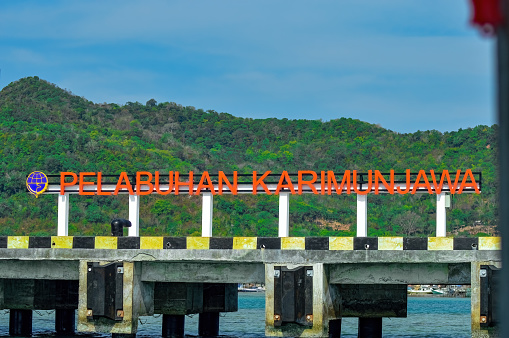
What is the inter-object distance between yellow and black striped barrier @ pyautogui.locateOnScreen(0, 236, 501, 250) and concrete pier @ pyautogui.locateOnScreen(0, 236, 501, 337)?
1.4 inches

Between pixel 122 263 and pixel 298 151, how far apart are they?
503 feet

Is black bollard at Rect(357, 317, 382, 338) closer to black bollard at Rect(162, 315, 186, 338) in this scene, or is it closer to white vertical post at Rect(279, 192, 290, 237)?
white vertical post at Rect(279, 192, 290, 237)

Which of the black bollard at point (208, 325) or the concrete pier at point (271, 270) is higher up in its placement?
the concrete pier at point (271, 270)

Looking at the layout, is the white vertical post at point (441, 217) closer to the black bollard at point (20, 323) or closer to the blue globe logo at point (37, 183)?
the blue globe logo at point (37, 183)

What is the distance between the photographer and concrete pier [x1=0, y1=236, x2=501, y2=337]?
3048 cm

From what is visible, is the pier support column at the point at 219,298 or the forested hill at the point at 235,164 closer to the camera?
the pier support column at the point at 219,298

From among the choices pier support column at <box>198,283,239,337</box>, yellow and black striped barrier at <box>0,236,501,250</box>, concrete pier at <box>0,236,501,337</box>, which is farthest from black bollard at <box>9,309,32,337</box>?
yellow and black striped barrier at <box>0,236,501,250</box>

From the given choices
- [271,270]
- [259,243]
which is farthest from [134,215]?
[271,270]

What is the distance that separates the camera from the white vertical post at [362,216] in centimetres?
3897

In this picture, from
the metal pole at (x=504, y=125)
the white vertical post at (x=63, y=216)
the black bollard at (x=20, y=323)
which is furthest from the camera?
the black bollard at (x=20, y=323)

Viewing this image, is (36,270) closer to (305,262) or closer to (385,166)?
(305,262)

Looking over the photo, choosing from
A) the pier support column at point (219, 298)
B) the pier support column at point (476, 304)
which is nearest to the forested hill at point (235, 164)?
the pier support column at point (219, 298)

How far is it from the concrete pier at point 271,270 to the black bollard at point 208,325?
307 inches

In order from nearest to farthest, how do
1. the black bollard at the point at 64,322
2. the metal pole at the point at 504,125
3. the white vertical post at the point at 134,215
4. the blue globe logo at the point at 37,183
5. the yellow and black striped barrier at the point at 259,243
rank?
the metal pole at the point at 504,125 < the yellow and black striped barrier at the point at 259,243 < the white vertical post at the point at 134,215 < the blue globe logo at the point at 37,183 < the black bollard at the point at 64,322
